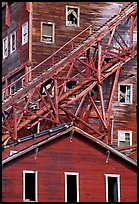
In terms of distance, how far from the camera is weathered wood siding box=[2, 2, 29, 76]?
73062 mm

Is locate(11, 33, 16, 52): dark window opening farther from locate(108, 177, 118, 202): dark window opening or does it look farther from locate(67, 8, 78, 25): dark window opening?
locate(108, 177, 118, 202): dark window opening

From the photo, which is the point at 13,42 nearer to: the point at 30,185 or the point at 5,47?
the point at 5,47

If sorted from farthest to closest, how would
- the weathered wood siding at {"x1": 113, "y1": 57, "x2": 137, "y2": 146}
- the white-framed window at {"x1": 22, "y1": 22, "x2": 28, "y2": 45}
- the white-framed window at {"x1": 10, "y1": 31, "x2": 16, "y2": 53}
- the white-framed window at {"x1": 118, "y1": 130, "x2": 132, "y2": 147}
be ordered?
1. the white-framed window at {"x1": 10, "y1": 31, "x2": 16, "y2": 53}
2. the white-framed window at {"x1": 22, "y1": 22, "x2": 28, "y2": 45}
3. the weathered wood siding at {"x1": 113, "y1": 57, "x2": 137, "y2": 146}
4. the white-framed window at {"x1": 118, "y1": 130, "x2": 132, "y2": 147}

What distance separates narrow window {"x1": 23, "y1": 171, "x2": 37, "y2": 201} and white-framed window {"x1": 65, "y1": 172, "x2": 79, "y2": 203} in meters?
1.92

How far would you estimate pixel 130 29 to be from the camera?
71500mm

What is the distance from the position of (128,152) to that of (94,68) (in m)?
6.70

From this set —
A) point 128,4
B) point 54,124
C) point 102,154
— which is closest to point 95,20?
point 128,4

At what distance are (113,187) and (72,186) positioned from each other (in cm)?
274

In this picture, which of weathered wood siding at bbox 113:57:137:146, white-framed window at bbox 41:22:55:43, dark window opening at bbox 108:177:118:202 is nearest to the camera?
dark window opening at bbox 108:177:118:202

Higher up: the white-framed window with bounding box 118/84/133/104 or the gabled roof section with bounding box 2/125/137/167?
the white-framed window with bounding box 118/84/133/104

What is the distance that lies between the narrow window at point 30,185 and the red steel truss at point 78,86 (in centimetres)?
840

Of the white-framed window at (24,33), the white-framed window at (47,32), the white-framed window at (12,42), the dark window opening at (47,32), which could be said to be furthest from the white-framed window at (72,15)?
the white-framed window at (12,42)

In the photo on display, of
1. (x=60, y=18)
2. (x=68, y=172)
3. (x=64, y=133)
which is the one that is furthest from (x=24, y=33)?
(x=68, y=172)

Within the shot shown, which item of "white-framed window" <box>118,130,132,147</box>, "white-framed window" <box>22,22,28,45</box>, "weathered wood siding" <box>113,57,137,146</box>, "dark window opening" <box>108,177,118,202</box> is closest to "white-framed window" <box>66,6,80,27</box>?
"white-framed window" <box>22,22,28,45</box>
